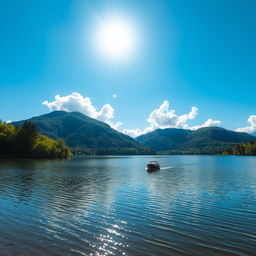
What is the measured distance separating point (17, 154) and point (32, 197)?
467 ft

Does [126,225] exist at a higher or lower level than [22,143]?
lower

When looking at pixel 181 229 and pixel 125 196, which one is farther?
pixel 125 196

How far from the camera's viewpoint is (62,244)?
15.2m

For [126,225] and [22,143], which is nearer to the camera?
[126,225]

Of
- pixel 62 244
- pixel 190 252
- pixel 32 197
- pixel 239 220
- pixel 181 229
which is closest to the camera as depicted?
pixel 190 252

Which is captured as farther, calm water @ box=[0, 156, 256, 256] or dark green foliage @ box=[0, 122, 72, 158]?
dark green foliage @ box=[0, 122, 72, 158]

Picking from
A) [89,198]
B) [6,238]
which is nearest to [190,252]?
[6,238]

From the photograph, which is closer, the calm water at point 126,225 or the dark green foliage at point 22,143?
the calm water at point 126,225

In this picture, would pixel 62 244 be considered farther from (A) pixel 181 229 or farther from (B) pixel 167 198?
(B) pixel 167 198

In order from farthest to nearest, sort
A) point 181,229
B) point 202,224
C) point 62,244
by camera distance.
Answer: point 202,224, point 181,229, point 62,244

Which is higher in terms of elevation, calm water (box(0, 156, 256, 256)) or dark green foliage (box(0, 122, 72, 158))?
dark green foliage (box(0, 122, 72, 158))

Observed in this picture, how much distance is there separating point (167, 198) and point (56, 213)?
16.6 meters

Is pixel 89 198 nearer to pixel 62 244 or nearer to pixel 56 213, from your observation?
pixel 56 213

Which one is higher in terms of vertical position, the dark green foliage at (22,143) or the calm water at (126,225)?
A: the dark green foliage at (22,143)
